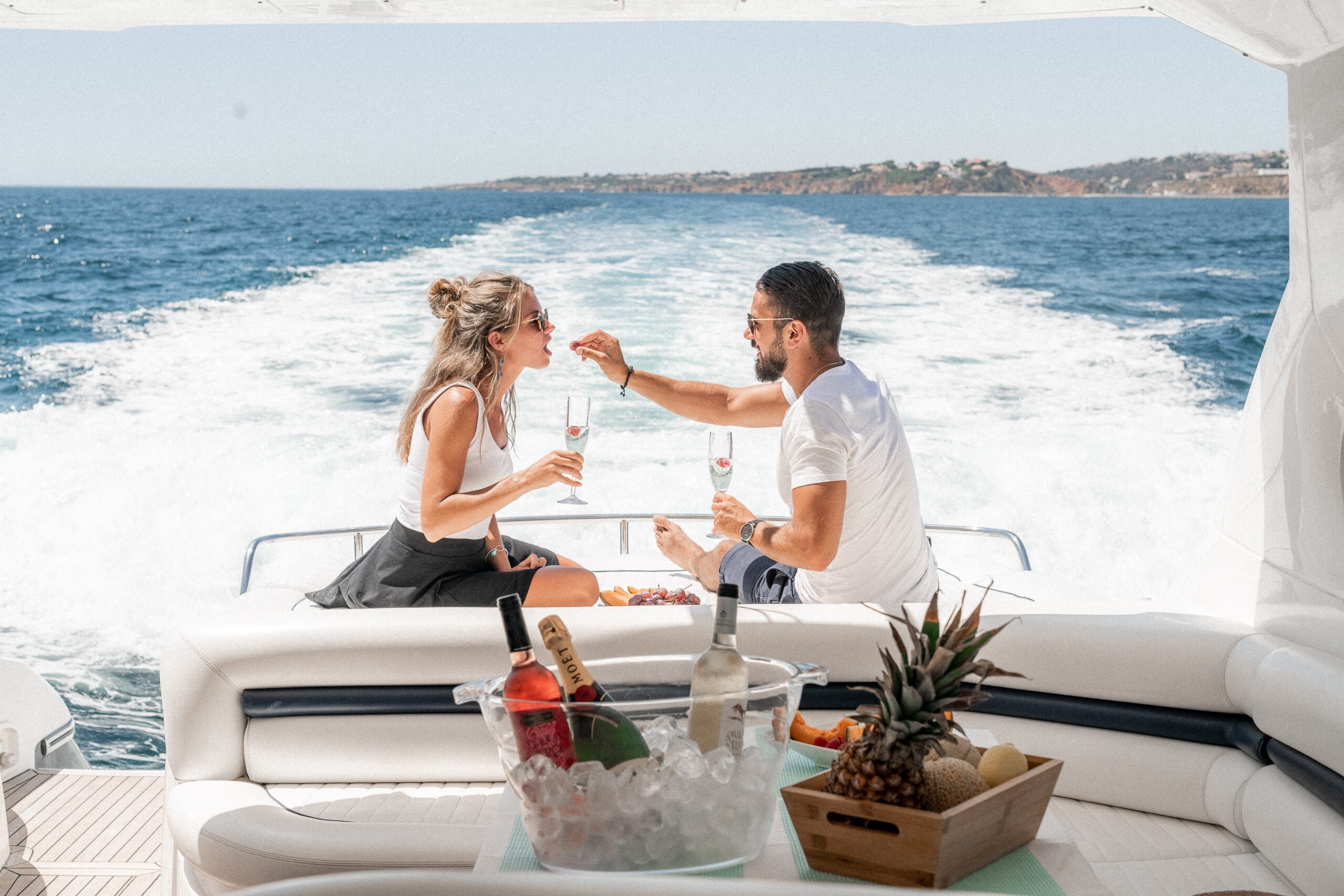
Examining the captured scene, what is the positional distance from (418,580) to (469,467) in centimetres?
27

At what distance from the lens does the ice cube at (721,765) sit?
44.8 inches

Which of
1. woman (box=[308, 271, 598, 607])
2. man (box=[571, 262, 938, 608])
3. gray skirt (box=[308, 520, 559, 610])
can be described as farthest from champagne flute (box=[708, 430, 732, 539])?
gray skirt (box=[308, 520, 559, 610])

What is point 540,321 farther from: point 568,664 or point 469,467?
point 568,664

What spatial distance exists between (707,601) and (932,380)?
8230mm

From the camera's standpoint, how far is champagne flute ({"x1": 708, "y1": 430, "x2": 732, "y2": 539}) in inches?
91.9

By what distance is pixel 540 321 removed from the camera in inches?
96.8

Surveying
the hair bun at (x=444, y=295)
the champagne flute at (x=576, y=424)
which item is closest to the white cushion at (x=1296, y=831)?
the champagne flute at (x=576, y=424)

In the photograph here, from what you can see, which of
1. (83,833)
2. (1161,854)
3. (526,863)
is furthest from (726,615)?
(83,833)

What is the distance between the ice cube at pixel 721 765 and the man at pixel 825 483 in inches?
34.4

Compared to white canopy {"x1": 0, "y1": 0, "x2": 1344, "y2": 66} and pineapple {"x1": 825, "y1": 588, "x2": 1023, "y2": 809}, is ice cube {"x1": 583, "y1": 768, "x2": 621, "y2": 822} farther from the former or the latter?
white canopy {"x1": 0, "y1": 0, "x2": 1344, "y2": 66}

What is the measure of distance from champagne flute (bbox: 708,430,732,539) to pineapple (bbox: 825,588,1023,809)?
1.19m

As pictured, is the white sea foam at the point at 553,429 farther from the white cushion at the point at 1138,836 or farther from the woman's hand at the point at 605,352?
the woman's hand at the point at 605,352

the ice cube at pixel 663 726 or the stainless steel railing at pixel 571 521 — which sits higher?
the ice cube at pixel 663 726

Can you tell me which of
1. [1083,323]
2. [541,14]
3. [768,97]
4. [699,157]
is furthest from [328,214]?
[541,14]
